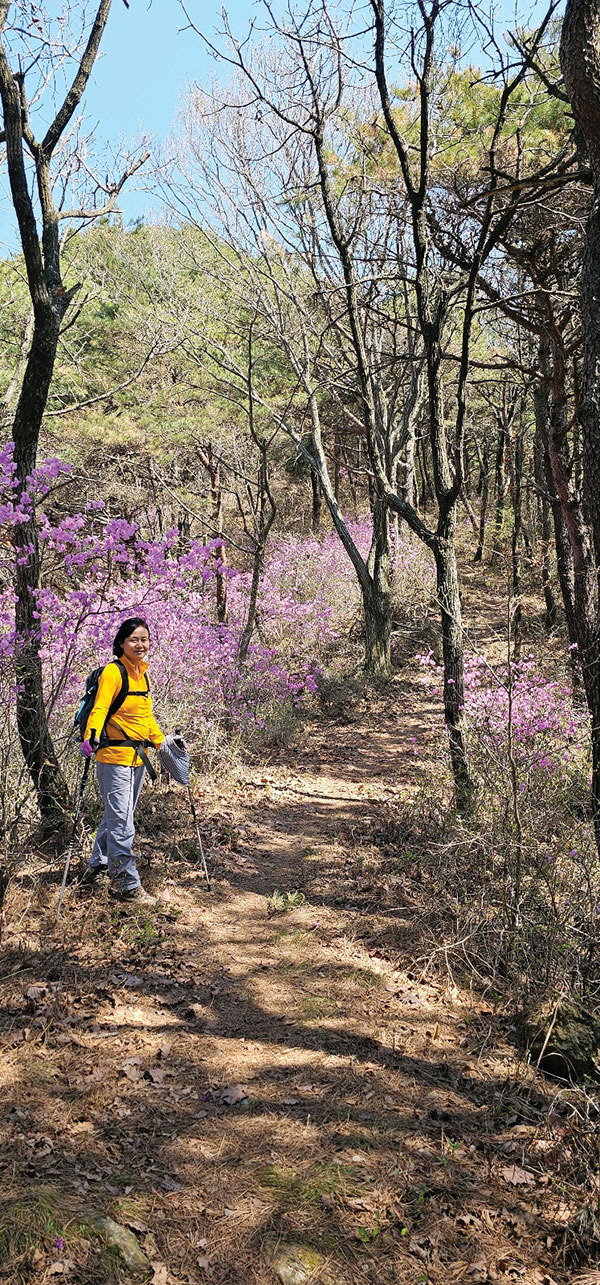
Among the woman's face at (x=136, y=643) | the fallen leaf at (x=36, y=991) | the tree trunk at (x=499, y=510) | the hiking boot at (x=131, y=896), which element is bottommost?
the fallen leaf at (x=36, y=991)

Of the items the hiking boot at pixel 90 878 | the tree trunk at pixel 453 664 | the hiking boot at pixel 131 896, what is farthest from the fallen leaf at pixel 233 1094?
the tree trunk at pixel 453 664

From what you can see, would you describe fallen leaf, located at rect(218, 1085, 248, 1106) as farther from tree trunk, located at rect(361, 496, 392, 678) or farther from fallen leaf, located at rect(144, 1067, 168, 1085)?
tree trunk, located at rect(361, 496, 392, 678)

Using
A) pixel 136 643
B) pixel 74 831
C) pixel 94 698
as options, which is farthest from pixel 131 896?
pixel 136 643

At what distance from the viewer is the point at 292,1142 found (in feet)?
9.03

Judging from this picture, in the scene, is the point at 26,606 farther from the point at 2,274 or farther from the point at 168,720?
the point at 2,274

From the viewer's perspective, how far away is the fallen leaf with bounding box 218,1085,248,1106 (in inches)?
118

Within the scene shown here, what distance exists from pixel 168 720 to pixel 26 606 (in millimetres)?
2352

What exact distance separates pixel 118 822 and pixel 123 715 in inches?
25.8

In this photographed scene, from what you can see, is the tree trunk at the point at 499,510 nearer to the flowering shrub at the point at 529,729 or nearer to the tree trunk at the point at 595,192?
the flowering shrub at the point at 529,729

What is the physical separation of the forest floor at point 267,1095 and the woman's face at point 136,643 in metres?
1.51

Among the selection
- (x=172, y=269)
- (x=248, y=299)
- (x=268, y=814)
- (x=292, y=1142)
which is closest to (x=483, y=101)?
(x=248, y=299)

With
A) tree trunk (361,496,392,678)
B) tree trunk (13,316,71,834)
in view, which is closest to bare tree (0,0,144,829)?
tree trunk (13,316,71,834)

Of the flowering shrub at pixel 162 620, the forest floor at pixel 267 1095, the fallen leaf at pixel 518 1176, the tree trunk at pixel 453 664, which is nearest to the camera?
the forest floor at pixel 267 1095

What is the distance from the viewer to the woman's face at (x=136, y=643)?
173 inches
